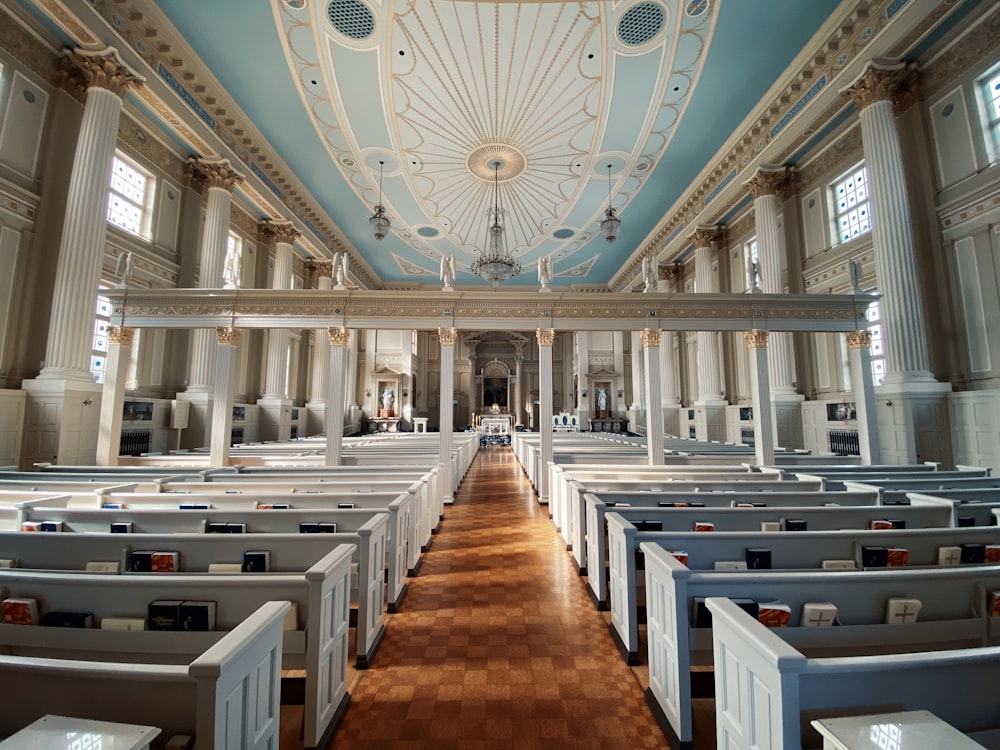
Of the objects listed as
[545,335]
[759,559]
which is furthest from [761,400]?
[759,559]

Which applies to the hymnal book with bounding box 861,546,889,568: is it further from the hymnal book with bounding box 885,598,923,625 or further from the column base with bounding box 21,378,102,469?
the column base with bounding box 21,378,102,469

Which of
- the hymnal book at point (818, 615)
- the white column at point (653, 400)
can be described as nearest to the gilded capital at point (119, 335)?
the white column at point (653, 400)

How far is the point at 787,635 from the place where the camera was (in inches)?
67.4

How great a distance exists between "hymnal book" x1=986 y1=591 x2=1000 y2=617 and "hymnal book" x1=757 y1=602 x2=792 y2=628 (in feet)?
A: 3.16

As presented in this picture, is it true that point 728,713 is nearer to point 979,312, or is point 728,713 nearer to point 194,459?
point 194,459

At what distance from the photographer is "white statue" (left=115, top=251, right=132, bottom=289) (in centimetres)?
642

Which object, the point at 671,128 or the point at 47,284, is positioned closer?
the point at 47,284

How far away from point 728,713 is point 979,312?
26.2 feet

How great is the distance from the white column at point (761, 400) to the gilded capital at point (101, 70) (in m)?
10.4

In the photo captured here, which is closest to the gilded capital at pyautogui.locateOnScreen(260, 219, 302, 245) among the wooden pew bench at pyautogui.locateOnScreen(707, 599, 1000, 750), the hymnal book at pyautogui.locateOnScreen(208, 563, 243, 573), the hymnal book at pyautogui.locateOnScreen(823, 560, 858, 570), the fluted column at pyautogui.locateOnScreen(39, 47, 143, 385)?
the fluted column at pyautogui.locateOnScreen(39, 47, 143, 385)

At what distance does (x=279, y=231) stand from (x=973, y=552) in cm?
1392

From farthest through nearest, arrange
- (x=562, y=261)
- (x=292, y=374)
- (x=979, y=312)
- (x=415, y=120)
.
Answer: (x=562, y=261) < (x=292, y=374) < (x=415, y=120) < (x=979, y=312)

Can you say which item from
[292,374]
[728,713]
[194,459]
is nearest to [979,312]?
[728,713]

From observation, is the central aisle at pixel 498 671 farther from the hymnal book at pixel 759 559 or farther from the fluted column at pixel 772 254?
the fluted column at pixel 772 254
